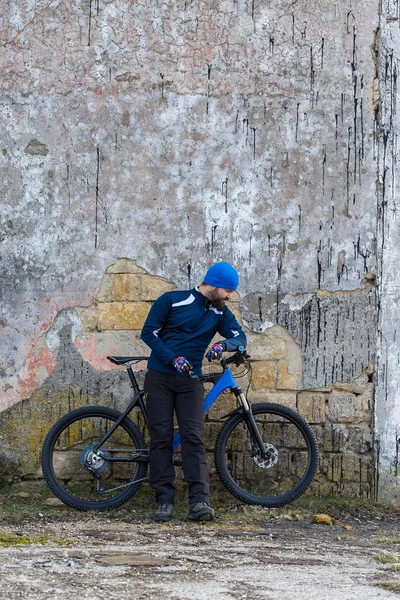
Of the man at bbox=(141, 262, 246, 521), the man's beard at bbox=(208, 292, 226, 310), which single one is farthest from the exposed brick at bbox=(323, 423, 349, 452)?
the man's beard at bbox=(208, 292, 226, 310)

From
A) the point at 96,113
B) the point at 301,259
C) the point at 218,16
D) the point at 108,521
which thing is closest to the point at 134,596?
the point at 108,521

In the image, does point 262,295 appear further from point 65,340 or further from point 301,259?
point 65,340

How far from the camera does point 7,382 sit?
20.9ft

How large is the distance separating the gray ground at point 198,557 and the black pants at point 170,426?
282 mm

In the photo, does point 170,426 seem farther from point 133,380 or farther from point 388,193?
point 388,193

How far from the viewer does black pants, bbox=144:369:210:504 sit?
5.79 meters

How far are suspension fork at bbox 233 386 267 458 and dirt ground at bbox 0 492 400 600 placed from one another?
17.7 inches

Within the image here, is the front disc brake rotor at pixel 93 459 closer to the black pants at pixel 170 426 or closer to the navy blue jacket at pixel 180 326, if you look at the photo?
the black pants at pixel 170 426

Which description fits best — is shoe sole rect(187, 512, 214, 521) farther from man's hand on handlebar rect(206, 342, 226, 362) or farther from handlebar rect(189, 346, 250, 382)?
man's hand on handlebar rect(206, 342, 226, 362)

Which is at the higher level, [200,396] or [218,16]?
[218,16]

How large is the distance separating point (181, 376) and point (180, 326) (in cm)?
34

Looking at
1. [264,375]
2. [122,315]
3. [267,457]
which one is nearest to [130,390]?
[122,315]

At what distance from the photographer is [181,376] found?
5.84 metres

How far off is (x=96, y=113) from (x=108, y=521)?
9.64 ft
